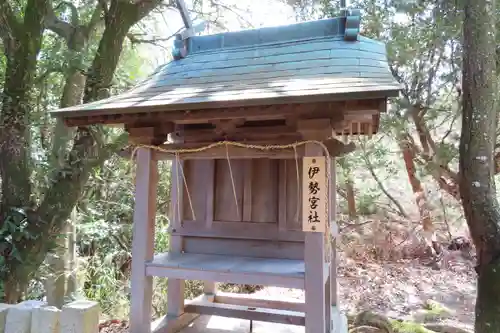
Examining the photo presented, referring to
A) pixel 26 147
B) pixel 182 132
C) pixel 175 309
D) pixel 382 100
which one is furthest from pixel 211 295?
pixel 382 100

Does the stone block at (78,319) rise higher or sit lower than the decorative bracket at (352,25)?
lower

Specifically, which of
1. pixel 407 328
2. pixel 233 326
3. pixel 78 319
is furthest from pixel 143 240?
pixel 407 328

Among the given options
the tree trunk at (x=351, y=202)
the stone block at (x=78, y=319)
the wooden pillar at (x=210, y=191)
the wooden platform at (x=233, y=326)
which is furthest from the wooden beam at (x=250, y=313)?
the tree trunk at (x=351, y=202)

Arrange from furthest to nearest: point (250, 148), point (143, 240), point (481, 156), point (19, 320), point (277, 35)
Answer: point (481, 156) < point (277, 35) < point (143, 240) < point (250, 148) < point (19, 320)

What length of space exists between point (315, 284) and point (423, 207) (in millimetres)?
7112

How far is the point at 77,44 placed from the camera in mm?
5191

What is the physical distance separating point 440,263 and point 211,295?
6.34 m

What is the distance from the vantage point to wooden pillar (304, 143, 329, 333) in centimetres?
271

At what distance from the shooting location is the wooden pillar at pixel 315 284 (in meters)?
2.71

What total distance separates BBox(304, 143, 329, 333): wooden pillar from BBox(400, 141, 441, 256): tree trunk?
6.30 m

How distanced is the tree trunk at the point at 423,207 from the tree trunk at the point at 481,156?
448 centimetres

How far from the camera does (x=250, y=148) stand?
307 centimetres

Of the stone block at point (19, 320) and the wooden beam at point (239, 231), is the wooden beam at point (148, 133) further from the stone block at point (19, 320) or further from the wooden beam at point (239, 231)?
the stone block at point (19, 320)

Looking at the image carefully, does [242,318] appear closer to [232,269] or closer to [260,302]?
[260,302]
